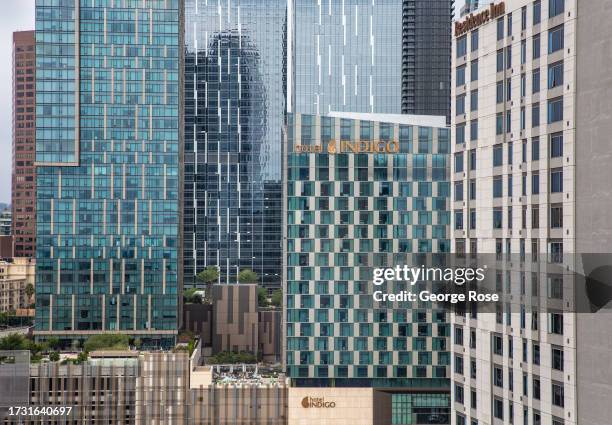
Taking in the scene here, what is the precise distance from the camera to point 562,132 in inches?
1303

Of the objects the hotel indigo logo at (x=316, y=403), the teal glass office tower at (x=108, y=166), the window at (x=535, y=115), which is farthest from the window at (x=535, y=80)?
the teal glass office tower at (x=108, y=166)

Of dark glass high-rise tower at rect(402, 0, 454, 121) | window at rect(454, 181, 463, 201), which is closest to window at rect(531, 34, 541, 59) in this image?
window at rect(454, 181, 463, 201)

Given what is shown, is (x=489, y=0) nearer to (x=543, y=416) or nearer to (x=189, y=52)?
(x=543, y=416)

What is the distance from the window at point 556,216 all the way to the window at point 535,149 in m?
2.87

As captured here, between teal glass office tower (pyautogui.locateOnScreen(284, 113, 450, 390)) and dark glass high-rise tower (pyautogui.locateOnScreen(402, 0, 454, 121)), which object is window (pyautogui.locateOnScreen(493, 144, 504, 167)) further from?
dark glass high-rise tower (pyautogui.locateOnScreen(402, 0, 454, 121))

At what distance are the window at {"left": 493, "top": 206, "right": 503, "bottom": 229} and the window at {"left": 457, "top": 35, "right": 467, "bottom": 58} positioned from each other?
9999mm

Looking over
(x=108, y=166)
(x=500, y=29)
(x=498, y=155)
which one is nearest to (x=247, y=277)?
(x=108, y=166)

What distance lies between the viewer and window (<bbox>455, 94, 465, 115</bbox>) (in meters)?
42.0

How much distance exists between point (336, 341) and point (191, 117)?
11127 cm

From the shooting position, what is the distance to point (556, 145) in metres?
33.7

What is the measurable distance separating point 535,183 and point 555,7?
8630 mm

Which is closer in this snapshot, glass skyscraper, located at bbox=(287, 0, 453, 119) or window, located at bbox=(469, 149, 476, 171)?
window, located at bbox=(469, 149, 476, 171)

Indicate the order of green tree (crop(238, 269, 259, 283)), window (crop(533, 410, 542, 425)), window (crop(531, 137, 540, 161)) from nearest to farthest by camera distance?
window (crop(533, 410, 542, 425)), window (crop(531, 137, 540, 161)), green tree (crop(238, 269, 259, 283))

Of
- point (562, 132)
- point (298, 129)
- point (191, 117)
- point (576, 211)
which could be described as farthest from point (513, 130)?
point (191, 117)
